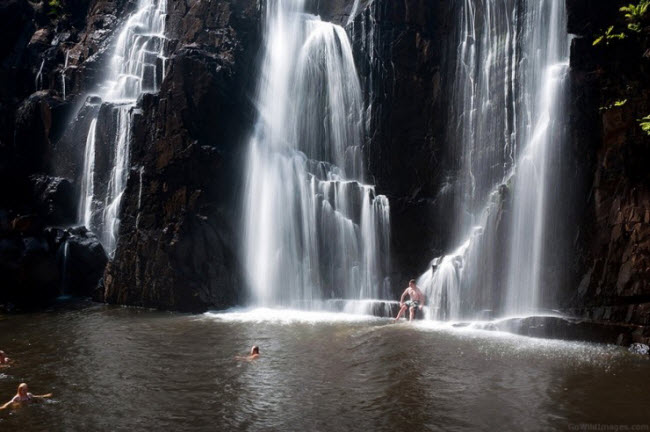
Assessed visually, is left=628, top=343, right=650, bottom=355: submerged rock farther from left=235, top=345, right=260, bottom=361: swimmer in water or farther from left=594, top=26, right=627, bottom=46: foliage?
left=235, top=345, right=260, bottom=361: swimmer in water

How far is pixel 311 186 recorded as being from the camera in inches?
815

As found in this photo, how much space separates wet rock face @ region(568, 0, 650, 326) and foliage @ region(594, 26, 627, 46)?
0.16 m

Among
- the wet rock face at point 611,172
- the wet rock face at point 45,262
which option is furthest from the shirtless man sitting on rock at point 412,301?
the wet rock face at point 45,262

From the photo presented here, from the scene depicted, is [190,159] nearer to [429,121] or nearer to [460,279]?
[429,121]

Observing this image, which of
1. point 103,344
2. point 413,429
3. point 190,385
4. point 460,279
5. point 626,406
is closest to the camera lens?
point 413,429

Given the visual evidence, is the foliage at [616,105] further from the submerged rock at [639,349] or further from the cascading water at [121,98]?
the cascading water at [121,98]

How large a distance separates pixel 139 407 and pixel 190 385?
1292 millimetres

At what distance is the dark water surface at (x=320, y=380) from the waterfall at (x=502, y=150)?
244 cm

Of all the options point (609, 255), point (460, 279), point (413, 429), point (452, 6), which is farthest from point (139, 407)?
point (452, 6)

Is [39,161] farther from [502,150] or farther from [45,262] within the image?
[502,150]

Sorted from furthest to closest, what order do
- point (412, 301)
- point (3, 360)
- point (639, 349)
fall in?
point (412, 301) → point (639, 349) → point (3, 360)

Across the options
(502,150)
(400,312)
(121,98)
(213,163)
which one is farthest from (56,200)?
(502,150)

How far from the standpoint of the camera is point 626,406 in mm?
8547

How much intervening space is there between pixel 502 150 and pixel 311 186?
727 centimetres
